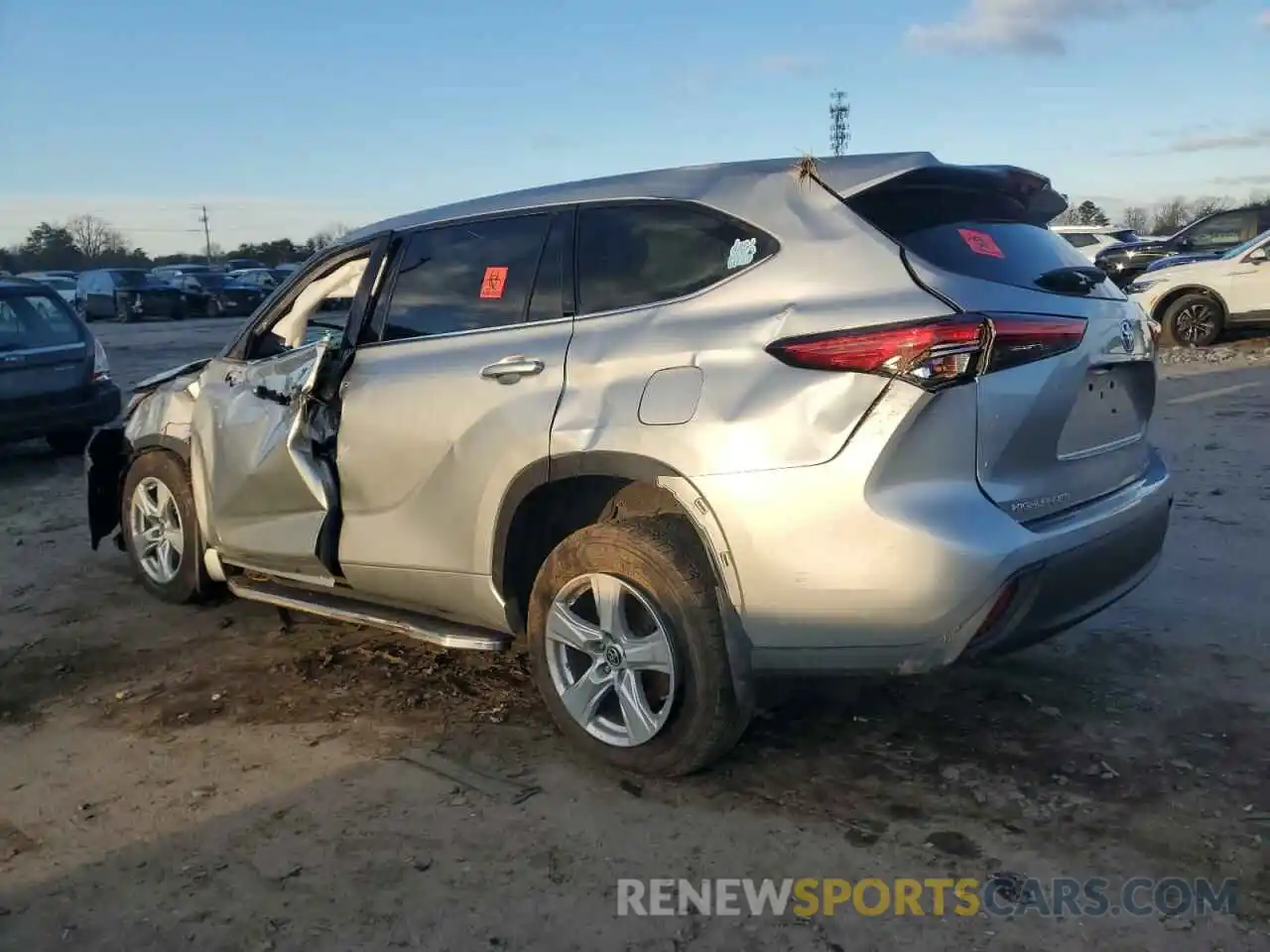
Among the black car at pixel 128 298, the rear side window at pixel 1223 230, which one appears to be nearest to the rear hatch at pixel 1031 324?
the rear side window at pixel 1223 230

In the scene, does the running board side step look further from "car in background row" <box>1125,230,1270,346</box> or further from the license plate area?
"car in background row" <box>1125,230,1270,346</box>

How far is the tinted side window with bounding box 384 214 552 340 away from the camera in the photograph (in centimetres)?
390

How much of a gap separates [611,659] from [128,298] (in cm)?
3382

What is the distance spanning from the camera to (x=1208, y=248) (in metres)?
18.5

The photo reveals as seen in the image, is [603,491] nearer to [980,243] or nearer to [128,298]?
[980,243]

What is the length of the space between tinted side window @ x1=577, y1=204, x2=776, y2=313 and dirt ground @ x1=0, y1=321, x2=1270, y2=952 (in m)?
1.28

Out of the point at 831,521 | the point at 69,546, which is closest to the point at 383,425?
the point at 831,521

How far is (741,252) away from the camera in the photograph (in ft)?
10.9

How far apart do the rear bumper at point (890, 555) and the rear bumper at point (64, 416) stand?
7496 millimetres

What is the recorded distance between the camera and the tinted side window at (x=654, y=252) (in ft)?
11.0

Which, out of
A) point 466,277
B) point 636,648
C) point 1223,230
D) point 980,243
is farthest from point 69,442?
point 1223,230

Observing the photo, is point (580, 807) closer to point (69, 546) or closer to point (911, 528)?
point (911, 528)

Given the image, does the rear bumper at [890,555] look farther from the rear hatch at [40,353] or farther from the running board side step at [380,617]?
the rear hatch at [40,353]

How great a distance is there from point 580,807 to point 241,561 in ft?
7.45
